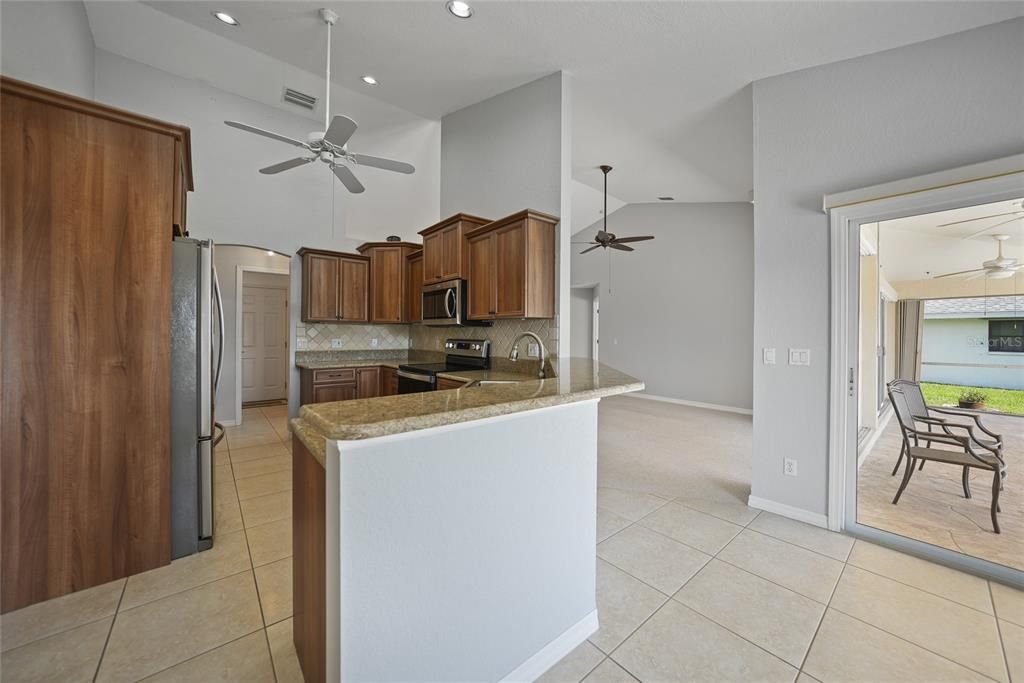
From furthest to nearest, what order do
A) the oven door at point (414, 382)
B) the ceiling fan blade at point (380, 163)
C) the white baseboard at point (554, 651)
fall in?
the oven door at point (414, 382) < the ceiling fan blade at point (380, 163) < the white baseboard at point (554, 651)

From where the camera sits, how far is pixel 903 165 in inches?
91.6

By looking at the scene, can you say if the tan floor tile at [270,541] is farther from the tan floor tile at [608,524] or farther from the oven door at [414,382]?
the tan floor tile at [608,524]

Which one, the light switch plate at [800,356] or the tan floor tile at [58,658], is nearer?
the tan floor tile at [58,658]

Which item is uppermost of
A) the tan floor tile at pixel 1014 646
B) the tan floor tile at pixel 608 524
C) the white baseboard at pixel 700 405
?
the white baseboard at pixel 700 405

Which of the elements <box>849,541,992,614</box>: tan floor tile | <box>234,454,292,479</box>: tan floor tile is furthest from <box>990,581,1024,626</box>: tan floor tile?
<box>234,454,292,479</box>: tan floor tile

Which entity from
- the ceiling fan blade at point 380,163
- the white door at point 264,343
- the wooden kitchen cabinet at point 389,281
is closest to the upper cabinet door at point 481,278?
the ceiling fan blade at point 380,163

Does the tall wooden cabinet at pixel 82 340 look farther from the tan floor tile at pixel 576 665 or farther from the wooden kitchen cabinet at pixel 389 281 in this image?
the wooden kitchen cabinet at pixel 389 281

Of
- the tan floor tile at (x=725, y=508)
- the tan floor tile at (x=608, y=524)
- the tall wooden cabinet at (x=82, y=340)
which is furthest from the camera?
the tan floor tile at (x=725, y=508)

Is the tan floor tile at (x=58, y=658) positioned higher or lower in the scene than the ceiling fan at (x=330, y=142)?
lower

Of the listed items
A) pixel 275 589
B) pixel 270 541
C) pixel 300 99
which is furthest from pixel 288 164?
pixel 275 589

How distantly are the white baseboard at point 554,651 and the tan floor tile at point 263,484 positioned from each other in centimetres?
244

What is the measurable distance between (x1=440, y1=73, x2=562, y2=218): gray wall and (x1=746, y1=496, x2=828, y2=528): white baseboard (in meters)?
2.64

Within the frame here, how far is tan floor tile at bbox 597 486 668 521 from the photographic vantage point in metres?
2.75

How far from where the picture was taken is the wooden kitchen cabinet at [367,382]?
4.62m
